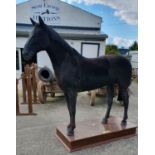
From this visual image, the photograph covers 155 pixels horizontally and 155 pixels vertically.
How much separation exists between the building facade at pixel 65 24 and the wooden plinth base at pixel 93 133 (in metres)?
3.80

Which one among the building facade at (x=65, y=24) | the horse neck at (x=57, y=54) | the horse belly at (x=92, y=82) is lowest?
the horse belly at (x=92, y=82)

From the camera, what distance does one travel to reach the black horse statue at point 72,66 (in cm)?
223

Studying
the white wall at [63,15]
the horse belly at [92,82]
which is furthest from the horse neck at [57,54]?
the white wall at [63,15]

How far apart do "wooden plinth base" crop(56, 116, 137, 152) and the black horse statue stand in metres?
0.14

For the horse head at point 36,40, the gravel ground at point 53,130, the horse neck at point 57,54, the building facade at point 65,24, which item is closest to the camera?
the horse head at point 36,40

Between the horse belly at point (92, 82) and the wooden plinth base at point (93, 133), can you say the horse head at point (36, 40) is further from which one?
the wooden plinth base at point (93, 133)

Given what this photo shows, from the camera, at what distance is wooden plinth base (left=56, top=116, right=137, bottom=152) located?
2480 mm

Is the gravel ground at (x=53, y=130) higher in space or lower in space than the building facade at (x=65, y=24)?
lower

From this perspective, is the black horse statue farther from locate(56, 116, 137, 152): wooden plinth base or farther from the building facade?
the building facade

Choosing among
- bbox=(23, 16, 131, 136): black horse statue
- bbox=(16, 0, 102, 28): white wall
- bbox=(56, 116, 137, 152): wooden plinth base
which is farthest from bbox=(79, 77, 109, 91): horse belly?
bbox=(16, 0, 102, 28): white wall


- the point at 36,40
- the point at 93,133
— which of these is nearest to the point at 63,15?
the point at 36,40

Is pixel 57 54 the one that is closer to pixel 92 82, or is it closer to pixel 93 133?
pixel 92 82
